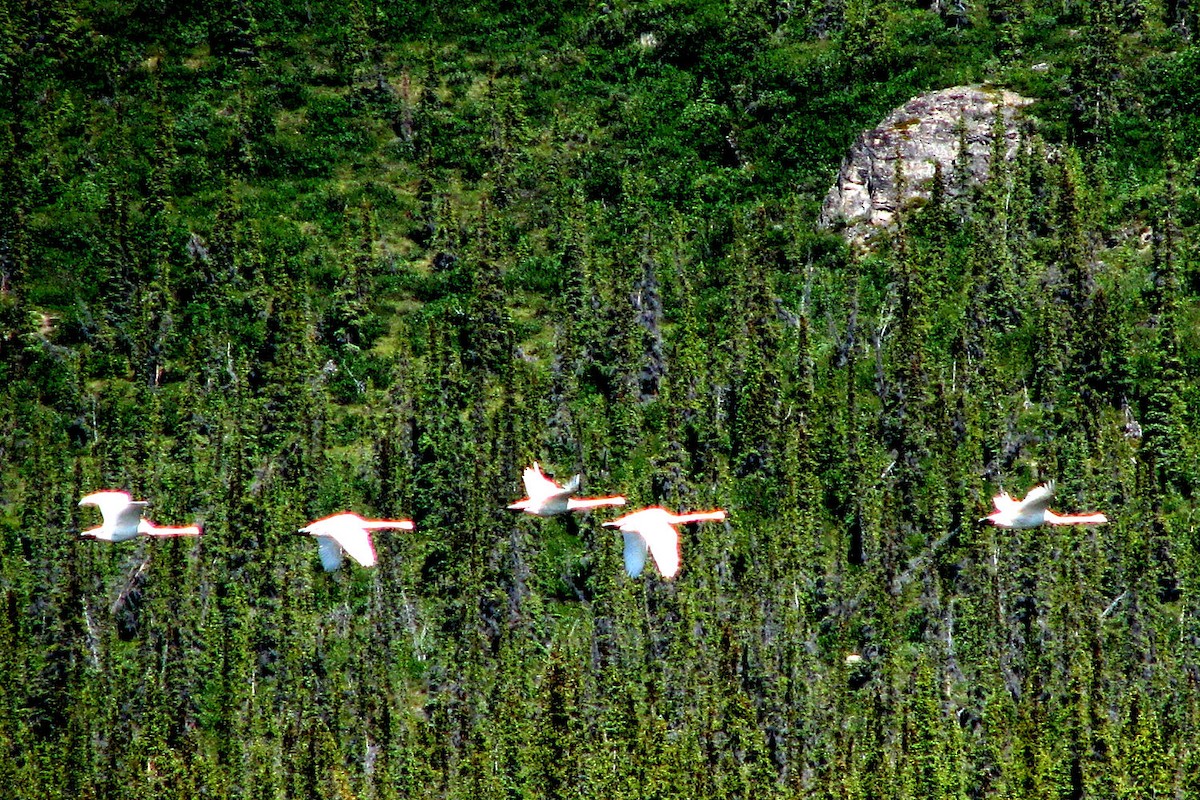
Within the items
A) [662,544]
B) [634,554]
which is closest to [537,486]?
[634,554]

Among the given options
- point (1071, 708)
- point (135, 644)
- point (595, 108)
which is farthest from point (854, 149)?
point (135, 644)

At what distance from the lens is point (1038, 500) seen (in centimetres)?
4725

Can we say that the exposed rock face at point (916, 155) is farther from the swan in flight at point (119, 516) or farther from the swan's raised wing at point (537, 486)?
the swan in flight at point (119, 516)

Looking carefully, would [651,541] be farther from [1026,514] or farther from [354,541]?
[1026,514]

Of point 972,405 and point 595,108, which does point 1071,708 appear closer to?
point 972,405

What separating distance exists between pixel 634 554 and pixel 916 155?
100362mm

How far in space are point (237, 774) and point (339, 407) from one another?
29.0 metres

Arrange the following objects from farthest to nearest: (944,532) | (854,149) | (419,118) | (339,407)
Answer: (419,118) → (854,149) → (339,407) → (944,532)

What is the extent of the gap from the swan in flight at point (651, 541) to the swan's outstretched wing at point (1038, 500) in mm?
9110

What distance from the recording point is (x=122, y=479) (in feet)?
385

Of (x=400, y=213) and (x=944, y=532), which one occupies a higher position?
(x=400, y=213)

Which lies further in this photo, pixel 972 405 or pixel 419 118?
pixel 419 118

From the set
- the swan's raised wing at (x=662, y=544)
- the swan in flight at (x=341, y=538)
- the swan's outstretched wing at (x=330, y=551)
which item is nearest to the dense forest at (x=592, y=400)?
the swan in flight at (x=341, y=538)

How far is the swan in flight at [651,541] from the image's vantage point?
39.6m
